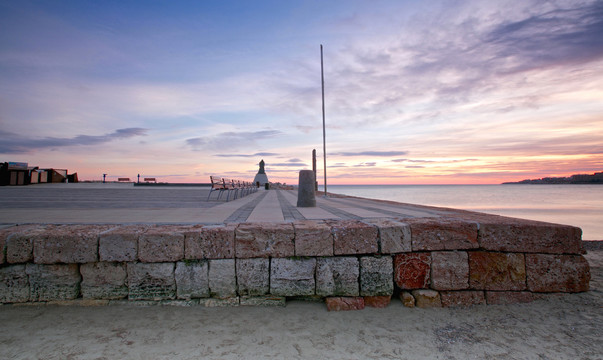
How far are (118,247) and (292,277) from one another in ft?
7.51

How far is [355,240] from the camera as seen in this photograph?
4367mm

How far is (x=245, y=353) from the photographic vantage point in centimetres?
345

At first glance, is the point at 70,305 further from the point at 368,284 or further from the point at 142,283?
the point at 368,284

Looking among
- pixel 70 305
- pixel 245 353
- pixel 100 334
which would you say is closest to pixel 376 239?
pixel 245 353

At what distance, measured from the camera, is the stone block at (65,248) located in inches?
163

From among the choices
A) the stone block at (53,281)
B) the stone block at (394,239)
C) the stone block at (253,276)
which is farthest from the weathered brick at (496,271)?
the stone block at (53,281)

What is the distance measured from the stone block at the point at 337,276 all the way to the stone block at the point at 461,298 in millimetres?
1228

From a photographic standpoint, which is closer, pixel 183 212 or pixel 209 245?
pixel 209 245

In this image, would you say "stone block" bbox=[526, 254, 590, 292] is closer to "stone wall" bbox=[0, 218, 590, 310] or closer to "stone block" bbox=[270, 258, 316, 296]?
"stone wall" bbox=[0, 218, 590, 310]

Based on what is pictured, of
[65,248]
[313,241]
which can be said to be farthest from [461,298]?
[65,248]

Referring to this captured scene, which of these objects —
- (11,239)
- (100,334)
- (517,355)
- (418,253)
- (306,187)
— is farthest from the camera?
(306,187)

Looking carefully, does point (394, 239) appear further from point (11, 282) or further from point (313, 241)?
point (11, 282)

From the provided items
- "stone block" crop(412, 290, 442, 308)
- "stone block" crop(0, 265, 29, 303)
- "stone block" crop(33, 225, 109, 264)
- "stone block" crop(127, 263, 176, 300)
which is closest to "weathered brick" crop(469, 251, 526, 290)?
"stone block" crop(412, 290, 442, 308)

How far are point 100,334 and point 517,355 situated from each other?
15.0ft
